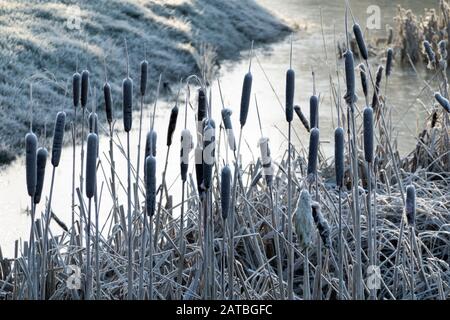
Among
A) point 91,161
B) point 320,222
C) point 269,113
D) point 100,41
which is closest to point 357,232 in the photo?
point 320,222

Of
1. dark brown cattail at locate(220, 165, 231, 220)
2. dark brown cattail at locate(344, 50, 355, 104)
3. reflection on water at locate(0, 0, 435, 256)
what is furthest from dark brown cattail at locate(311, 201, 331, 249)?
reflection on water at locate(0, 0, 435, 256)

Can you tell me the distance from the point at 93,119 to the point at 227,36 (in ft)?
15.0

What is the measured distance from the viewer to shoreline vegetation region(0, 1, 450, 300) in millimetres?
1196

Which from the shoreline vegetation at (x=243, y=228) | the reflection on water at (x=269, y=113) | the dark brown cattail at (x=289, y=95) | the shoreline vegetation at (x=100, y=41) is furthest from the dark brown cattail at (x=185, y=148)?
the shoreline vegetation at (x=100, y=41)

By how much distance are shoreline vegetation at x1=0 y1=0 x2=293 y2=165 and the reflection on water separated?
202 millimetres

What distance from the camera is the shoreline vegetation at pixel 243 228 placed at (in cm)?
120

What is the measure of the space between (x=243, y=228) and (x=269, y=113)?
196 cm

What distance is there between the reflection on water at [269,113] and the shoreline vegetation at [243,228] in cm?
14

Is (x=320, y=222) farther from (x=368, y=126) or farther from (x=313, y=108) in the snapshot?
(x=313, y=108)

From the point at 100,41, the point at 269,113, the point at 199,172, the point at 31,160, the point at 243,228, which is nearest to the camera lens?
the point at 31,160

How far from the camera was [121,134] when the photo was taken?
354 cm

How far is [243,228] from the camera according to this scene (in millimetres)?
1921
